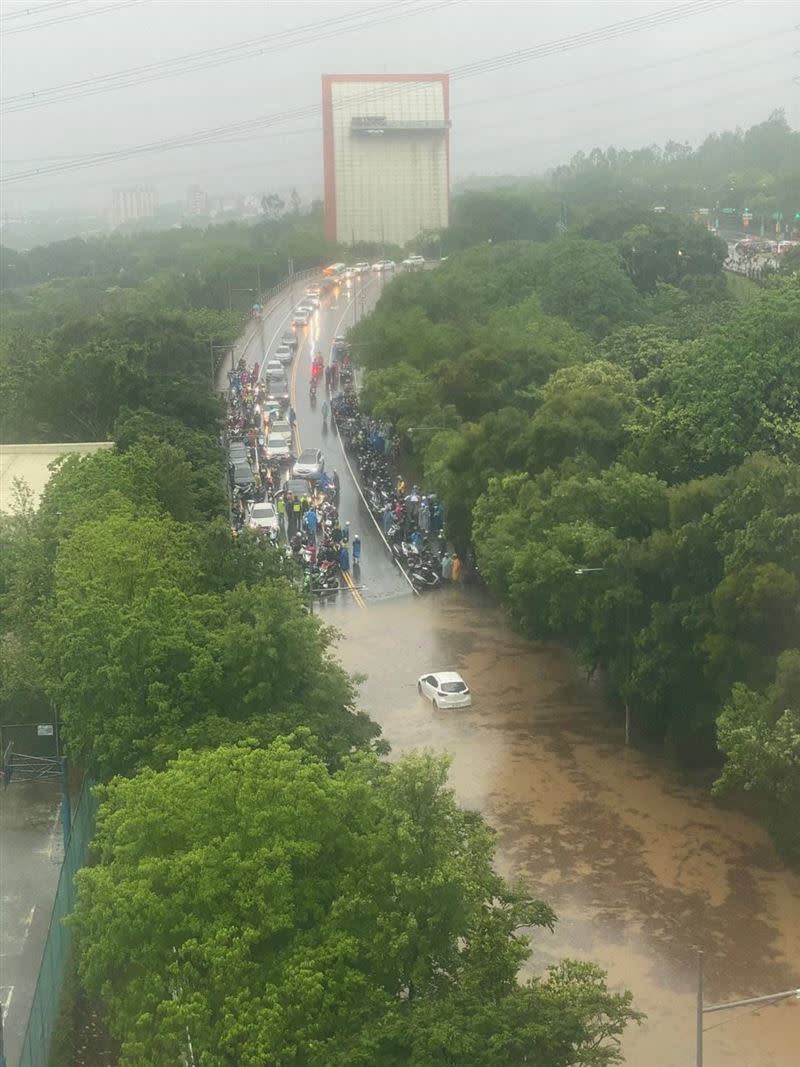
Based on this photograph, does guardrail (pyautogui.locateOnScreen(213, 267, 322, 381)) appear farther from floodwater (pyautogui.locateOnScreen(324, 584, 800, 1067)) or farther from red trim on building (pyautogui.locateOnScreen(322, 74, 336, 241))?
floodwater (pyautogui.locateOnScreen(324, 584, 800, 1067))

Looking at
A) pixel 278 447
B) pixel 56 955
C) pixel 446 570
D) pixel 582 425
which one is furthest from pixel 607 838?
pixel 278 447

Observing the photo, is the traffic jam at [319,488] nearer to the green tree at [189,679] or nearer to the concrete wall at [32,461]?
the concrete wall at [32,461]

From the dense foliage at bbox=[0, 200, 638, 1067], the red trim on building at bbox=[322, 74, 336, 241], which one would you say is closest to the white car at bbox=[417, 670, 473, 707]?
Result: the dense foliage at bbox=[0, 200, 638, 1067]

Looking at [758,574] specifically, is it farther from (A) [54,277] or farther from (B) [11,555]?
(A) [54,277]

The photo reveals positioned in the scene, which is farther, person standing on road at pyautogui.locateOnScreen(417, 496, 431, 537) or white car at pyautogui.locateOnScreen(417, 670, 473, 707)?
person standing on road at pyautogui.locateOnScreen(417, 496, 431, 537)

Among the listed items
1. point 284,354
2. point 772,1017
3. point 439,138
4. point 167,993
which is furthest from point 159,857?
point 439,138

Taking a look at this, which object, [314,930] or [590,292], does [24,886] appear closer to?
[314,930]

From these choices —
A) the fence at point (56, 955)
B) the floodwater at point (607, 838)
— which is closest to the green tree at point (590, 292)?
the floodwater at point (607, 838)
